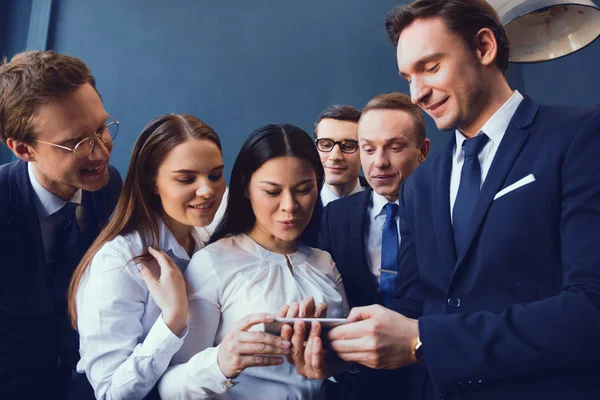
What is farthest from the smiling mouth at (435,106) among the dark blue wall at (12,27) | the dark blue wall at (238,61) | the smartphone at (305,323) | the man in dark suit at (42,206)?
the dark blue wall at (12,27)

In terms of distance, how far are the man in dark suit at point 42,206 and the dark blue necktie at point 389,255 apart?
105 centimetres

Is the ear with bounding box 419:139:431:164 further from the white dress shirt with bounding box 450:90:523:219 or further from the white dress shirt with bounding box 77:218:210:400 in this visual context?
the white dress shirt with bounding box 77:218:210:400

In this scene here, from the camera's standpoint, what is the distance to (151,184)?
1.73 m

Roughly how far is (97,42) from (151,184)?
2084mm

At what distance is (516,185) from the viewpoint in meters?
1.19

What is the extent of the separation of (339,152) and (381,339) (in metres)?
1.63

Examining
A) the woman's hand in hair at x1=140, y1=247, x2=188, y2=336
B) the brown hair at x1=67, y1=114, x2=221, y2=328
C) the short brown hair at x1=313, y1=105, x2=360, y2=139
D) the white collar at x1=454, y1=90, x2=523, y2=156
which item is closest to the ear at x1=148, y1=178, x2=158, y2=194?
the brown hair at x1=67, y1=114, x2=221, y2=328

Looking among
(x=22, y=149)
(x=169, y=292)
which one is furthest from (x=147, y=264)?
(x=22, y=149)

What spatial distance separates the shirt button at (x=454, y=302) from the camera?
1.24 metres

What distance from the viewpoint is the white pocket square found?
1175 millimetres

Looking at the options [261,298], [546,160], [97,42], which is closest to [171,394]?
[261,298]

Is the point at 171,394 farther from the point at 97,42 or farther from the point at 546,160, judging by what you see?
the point at 97,42

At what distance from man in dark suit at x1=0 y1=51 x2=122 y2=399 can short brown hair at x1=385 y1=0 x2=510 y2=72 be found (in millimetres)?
1094

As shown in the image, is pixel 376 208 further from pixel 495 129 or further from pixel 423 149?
pixel 495 129
